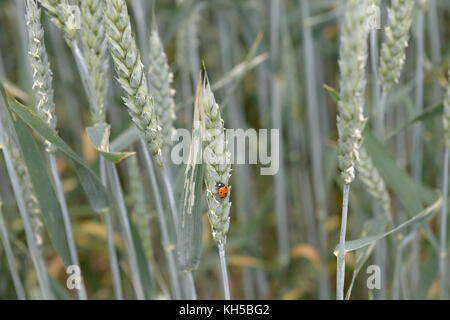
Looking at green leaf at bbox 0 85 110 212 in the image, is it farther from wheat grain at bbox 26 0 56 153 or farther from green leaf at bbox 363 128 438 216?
green leaf at bbox 363 128 438 216

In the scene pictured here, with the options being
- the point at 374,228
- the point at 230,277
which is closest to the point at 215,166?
the point at 374,228

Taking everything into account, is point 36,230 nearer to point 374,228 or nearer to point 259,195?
point 374,228

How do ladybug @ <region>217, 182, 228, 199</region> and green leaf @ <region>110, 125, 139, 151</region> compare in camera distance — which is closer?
ladybug @ <region>217, 182, 228, 199</region>

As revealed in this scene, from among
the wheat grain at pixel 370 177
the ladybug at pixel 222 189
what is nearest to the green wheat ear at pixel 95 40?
the ladybug at pixel 222 189

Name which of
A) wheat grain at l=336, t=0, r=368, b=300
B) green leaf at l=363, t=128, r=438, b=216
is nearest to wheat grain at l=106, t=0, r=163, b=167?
wheat grain at l=336, t=0, r=368, b=300

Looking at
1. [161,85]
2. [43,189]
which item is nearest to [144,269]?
[43,189]

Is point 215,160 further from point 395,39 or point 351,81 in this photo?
point 395,39

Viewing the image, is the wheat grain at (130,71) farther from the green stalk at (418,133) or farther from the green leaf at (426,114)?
the green stalk at (418,133)

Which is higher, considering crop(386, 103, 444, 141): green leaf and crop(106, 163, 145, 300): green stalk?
crop(386, 103, 444, 141): green leaf
